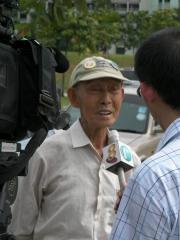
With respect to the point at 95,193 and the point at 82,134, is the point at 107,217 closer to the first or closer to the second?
the point at 95,193

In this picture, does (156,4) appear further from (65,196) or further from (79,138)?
(65,196)

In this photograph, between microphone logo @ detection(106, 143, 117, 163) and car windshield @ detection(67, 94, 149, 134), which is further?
car windshield @ detection(67, 94, 149, 134)

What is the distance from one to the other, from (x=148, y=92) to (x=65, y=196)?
0.91 meters

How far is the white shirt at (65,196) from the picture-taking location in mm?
2688

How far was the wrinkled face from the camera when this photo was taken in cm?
288

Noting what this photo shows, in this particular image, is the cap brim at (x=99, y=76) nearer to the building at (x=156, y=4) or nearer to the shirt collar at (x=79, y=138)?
the shirt collar at (x=79, y=138)

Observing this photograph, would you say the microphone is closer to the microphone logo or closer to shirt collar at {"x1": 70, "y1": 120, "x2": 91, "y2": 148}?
the microphone logo

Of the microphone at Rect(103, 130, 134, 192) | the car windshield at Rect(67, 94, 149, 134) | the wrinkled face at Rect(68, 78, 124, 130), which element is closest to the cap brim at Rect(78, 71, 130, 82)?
the wrinkled face at Rect(68, 78, 124, 130)

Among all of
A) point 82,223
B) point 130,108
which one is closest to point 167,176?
point 82,223

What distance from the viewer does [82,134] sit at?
286 cm

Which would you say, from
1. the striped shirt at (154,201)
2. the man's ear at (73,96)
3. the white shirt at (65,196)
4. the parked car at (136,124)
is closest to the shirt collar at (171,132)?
the striped shirt at (154,201)

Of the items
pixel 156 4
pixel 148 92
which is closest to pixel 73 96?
pixel 148 92

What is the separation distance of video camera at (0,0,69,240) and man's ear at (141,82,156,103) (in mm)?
542

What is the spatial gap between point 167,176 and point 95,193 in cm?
106
